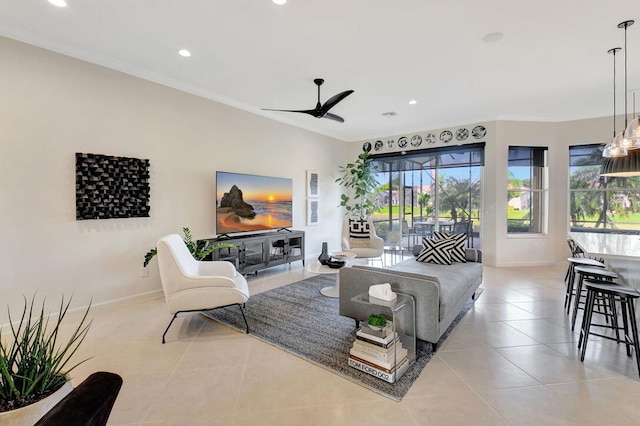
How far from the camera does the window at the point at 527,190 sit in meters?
5.64

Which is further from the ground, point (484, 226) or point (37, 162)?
point (37, 162)

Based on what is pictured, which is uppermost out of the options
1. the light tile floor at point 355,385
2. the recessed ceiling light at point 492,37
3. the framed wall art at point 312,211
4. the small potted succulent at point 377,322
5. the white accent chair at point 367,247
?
the recessed ceiling light at point 492,37

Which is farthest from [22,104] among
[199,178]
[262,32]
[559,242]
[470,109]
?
[559,242]

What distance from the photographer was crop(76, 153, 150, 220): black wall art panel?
318 centimetres

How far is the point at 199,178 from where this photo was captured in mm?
4301

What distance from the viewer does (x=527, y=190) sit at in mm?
5695

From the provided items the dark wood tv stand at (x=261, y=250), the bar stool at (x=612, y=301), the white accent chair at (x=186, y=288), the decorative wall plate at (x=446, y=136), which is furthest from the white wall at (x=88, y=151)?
the bar stool at (x=612, y=301)

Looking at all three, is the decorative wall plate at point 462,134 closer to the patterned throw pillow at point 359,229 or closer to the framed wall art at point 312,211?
the patterned throw pillow at point 359,229

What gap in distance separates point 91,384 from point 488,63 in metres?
4.44

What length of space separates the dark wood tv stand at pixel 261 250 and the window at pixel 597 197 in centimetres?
536

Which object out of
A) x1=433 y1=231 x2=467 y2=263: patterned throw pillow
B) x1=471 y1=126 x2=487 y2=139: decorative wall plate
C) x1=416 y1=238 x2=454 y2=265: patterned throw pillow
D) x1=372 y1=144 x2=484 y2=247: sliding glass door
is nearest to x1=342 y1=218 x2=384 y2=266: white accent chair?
x1=372 y1=144 x2=484 y2=247: sliding glass door

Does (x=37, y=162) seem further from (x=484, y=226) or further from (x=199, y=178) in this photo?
(x=484, y=226)

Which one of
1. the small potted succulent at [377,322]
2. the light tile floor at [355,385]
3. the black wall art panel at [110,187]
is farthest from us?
the black wall art panel at [110,187]

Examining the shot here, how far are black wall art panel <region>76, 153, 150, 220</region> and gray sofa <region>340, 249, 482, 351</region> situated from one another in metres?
2.74
